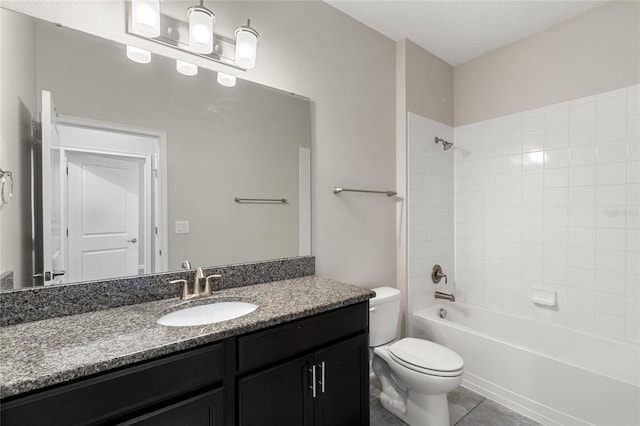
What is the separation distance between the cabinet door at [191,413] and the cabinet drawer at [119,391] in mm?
31

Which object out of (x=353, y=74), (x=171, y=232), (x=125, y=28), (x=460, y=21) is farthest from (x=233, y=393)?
(x=460, y=21)

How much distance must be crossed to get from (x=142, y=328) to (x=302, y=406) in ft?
2.25

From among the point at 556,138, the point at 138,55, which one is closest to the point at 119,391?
the point at 138,55

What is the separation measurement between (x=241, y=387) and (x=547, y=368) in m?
1.82

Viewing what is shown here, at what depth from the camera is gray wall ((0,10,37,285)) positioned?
1.03 meters

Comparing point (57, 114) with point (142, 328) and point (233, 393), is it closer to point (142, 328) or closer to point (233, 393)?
point (142, 328)

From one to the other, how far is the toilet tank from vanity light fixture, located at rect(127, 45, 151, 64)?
1764 millimetres

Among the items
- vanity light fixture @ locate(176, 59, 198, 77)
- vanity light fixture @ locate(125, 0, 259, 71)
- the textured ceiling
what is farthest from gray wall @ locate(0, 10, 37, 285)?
the textured ceiling

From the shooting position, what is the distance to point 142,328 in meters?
0.98

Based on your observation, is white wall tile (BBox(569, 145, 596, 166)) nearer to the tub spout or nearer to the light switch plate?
the tub spout

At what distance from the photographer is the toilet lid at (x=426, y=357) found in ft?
5.27

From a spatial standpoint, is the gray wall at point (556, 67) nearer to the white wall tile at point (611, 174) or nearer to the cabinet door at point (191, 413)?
the white wall tile at point (611, 174)

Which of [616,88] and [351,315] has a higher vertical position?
[616,88]

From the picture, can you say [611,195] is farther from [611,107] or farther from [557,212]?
[611,107]
